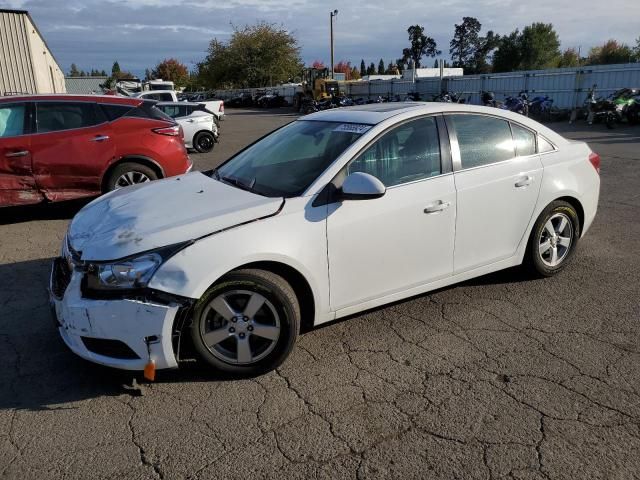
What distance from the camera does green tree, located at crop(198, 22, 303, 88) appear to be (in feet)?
228

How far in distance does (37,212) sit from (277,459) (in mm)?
6778

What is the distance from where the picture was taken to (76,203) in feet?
27.2

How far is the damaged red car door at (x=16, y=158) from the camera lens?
22.0ft

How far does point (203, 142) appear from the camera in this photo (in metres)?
15.9

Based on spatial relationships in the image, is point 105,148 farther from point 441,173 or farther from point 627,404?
point 627,404

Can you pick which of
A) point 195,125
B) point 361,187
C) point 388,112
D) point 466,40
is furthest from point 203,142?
point 466,40

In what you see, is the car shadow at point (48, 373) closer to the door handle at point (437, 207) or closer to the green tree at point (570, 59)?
the door handle at point (437, 207)

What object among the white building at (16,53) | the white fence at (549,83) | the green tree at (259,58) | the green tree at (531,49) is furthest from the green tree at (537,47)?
the white building at (16,53)

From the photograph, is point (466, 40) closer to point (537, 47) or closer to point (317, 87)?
point (537, 47)

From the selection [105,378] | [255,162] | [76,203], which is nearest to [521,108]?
[76,203]

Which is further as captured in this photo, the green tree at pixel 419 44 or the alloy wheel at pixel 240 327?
the green tree at pixel 419 44

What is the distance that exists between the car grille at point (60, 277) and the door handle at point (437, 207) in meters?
2.39

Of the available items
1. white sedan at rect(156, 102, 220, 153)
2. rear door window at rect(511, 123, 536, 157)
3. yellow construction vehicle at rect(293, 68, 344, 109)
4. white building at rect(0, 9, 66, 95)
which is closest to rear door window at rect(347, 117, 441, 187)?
rear door window at rect(511, 123, 536, 157)

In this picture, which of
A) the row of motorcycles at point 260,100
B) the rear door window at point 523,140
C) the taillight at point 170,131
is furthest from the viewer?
the row of motorcycles at point 260,100
